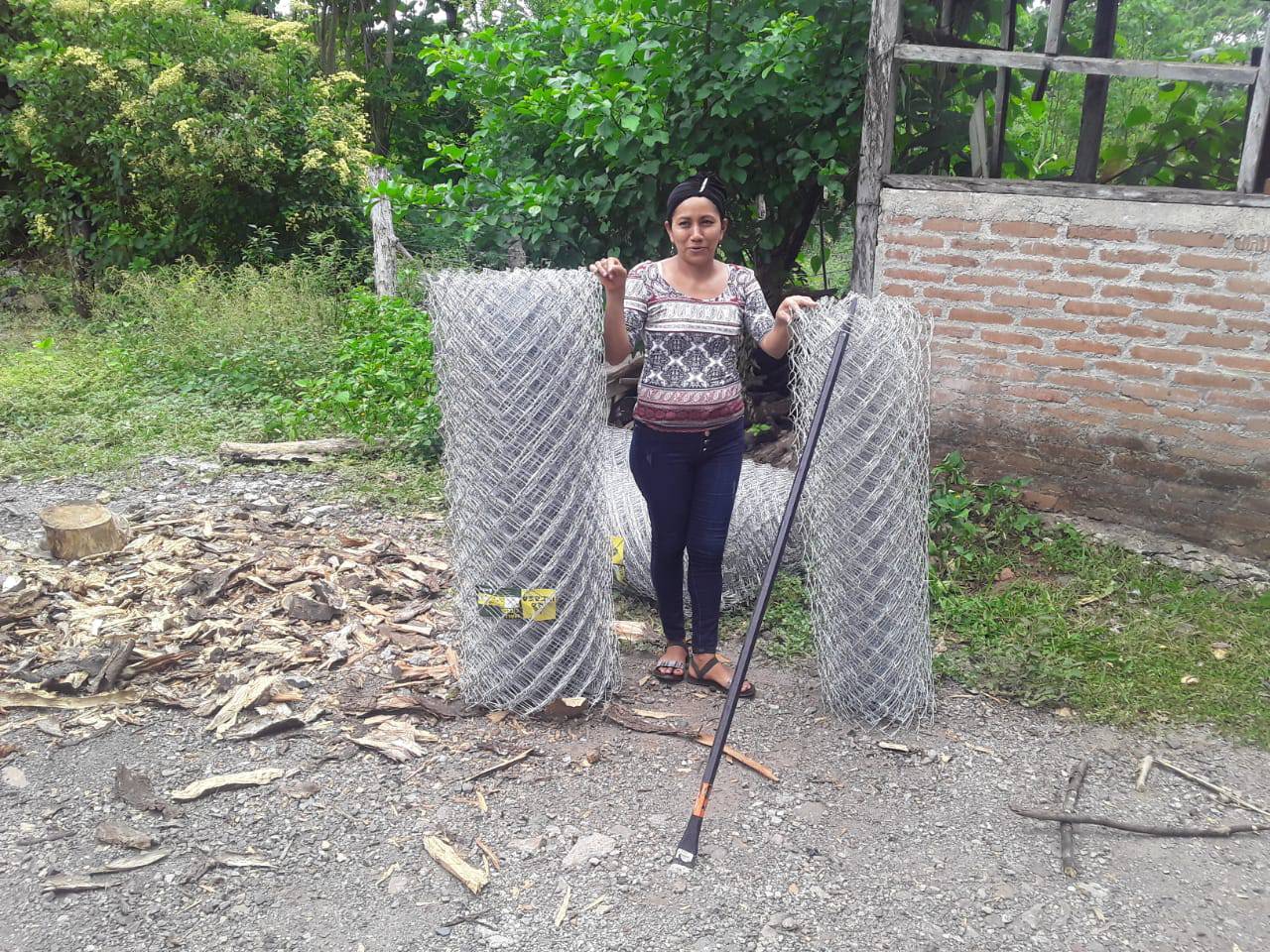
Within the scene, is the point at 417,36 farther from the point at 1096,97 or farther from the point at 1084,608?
the point at 1084,608

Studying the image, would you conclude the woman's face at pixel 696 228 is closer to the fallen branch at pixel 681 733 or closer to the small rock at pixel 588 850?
the fallen branch at pixel 681 733

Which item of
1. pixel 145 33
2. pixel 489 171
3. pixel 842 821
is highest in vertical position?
pixel 145 33

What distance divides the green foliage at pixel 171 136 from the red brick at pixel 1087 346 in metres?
8.80

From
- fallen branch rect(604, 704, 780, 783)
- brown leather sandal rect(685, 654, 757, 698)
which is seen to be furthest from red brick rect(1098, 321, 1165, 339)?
fallen branch rect(604, 704, 780, 783)

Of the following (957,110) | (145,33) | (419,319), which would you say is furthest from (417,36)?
(957,110)

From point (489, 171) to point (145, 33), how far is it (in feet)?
23.0

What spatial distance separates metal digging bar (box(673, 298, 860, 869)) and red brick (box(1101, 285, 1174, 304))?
7.53 feet

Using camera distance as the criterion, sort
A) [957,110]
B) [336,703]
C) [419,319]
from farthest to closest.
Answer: [419,319]
[957,110]
[336,703]

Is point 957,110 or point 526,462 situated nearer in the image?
point 526,462

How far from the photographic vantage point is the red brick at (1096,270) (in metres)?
4.97

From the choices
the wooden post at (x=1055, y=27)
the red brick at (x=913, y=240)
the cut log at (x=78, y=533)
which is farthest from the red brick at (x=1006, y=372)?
the cut log at (x=78, y=533)

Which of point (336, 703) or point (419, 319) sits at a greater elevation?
point (419, 319)

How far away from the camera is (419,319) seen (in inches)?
315

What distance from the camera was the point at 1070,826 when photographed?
10.3 ft
